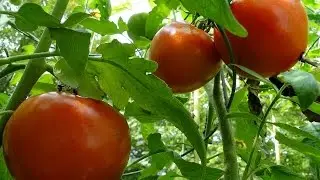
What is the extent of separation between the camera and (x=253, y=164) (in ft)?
2.57

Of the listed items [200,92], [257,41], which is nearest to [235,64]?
[257,41]

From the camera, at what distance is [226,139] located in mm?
710

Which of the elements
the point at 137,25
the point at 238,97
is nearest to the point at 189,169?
the point at 238,97

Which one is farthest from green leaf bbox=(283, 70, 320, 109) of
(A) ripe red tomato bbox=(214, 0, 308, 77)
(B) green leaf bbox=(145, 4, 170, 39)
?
(B) green leaf bbox=(145, 4, 170, 39)

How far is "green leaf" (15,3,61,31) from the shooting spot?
49 centimetres

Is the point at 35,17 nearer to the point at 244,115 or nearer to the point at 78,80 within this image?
the point at 78,80

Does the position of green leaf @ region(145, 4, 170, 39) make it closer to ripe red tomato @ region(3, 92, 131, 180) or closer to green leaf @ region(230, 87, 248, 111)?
green leaf @ region(230, 87, 248, 111)

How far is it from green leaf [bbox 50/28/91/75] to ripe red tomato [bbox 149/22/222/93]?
22 cm

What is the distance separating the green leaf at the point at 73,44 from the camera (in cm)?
48

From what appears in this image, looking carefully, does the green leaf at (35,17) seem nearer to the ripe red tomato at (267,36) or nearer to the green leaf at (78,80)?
the green leaf at (78,80)

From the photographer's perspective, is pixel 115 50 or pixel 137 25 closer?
pixel 115 50

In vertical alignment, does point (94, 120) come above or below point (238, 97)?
above

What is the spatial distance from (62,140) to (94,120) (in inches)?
1.5

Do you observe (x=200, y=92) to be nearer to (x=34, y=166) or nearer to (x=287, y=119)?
(x=287, y=119)
